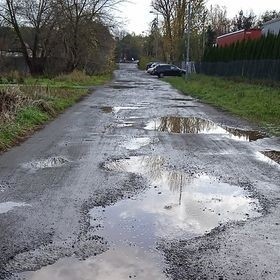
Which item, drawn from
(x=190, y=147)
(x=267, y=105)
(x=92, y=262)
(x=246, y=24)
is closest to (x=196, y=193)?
(x=92, y=262)

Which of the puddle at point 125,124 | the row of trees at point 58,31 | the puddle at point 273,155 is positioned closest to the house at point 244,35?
the row of trees at point 58,31

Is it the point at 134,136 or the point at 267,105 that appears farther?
the point at 267,105

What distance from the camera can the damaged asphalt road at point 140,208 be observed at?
4.38 m

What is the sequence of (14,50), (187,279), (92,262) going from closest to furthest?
(187,279) → (92,262) → (14,50)

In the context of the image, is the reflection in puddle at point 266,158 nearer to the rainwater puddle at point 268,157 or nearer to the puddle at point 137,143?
the rainwater puddle at point 268,157

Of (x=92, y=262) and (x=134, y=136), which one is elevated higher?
(x=92, y=262)

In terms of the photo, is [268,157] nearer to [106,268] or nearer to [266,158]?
[266,158]

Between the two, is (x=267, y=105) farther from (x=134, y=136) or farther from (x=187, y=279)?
(x=187, y=279)

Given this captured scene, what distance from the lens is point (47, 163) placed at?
867 centimetres

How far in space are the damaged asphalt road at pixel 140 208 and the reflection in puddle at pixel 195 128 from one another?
84cm

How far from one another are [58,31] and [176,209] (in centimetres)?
4203

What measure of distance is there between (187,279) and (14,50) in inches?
1957

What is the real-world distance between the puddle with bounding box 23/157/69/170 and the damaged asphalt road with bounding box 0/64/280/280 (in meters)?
0.02

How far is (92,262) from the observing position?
4395 mm
